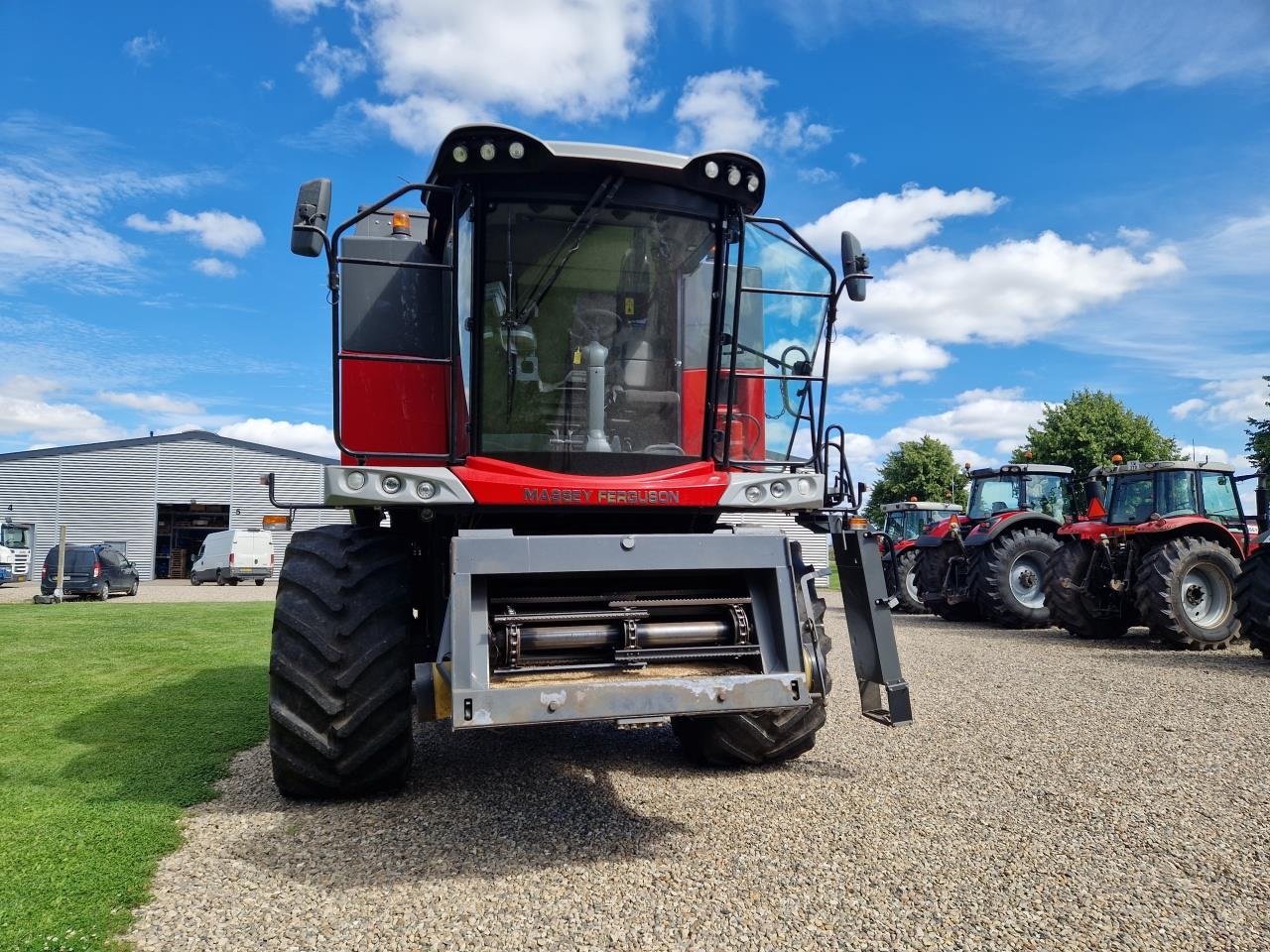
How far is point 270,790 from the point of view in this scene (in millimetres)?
4605

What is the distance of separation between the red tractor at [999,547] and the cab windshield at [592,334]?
424 inches

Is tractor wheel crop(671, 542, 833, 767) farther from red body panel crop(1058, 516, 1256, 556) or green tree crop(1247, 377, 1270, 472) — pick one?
green tree crop(1247, 377, 1270, 472)

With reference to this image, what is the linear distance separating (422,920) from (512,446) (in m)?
2.09

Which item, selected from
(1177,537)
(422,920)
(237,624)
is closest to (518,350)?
(422,920)

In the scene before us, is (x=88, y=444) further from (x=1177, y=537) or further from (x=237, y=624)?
(x=1177, y=537)

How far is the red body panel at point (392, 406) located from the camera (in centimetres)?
487

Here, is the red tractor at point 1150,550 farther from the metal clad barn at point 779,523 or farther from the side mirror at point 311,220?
the side mirror at point 311,220

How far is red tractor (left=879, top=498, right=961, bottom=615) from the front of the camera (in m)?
18.5

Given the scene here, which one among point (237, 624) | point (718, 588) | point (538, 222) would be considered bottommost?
point (237, 624)

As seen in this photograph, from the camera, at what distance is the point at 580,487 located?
4199 mm

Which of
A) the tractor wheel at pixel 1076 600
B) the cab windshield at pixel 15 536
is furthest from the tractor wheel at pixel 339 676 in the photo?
the cab windshield at pixel 15 536

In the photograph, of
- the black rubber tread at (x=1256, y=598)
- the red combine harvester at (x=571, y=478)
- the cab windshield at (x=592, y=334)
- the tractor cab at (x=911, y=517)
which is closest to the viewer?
the red combine harvester at (x=571, y=478)

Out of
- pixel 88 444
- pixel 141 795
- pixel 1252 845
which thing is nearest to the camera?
pixel 1252 845

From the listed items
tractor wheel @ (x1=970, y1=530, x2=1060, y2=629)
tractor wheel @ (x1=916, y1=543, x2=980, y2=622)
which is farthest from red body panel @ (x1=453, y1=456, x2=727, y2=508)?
tractor wheel @ (x1=916, y1=543, x2=980, y2=622)
